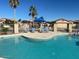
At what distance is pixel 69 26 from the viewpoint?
1356 inches

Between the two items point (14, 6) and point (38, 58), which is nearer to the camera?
point (38, 58)

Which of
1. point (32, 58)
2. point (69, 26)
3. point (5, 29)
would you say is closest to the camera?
point (32, 58)

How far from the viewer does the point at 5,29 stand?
29.7 metres

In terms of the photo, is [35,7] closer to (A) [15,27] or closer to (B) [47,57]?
(A) [15,27]

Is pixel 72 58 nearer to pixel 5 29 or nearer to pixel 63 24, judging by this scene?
pixel 5 29

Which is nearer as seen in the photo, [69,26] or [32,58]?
[32,58]

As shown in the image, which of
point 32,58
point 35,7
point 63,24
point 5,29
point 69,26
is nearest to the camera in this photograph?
point 32,58

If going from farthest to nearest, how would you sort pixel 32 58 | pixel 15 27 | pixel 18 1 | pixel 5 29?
pixel 18 1 → pixel 15 27 → pixel 5 29 → pixel 32 58

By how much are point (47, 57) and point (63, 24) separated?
1402 inches

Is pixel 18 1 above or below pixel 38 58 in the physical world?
above

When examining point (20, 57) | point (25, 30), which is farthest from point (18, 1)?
point (20, 57)

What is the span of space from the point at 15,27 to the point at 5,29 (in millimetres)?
2576

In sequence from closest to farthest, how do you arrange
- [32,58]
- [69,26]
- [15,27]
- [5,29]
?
A: [32,58]
[5,29]
[15,27]
[69,26]

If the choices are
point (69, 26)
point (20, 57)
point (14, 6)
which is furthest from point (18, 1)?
point (20, 57)
